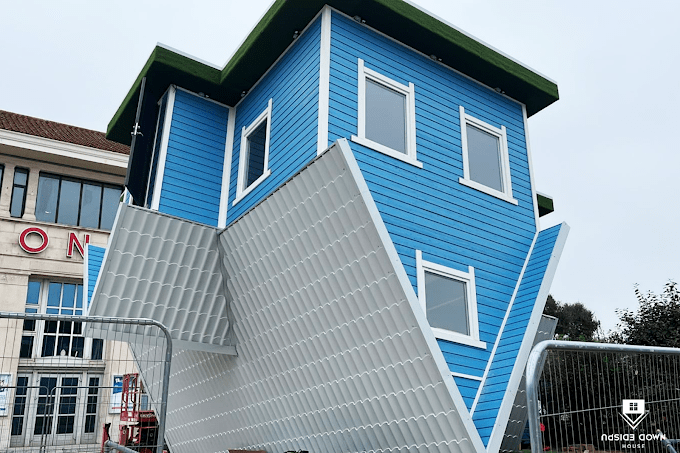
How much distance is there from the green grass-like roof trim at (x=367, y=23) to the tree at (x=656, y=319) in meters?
6.49

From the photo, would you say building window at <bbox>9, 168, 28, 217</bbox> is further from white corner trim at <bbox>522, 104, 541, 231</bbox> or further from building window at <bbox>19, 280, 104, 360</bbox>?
white corner trim at <bbox>522, 104, 541, 231</bbox>

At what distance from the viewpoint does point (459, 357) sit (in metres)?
8.91

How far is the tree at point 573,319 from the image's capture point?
3544 centimetres

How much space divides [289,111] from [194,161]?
7.11ft

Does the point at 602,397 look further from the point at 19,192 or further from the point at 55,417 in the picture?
the point at 19,192

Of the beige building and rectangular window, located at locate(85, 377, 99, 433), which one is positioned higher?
the beige building

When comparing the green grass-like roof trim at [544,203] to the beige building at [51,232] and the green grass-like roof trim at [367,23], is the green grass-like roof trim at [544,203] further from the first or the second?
the beige building at [51,232]

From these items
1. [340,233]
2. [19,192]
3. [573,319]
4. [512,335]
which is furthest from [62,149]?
[573,319]

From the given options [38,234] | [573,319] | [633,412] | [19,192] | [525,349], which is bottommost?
[633,412]

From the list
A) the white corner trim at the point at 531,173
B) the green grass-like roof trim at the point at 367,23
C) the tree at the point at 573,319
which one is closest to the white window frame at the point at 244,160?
the green grass-like roof trim at the point at 367,23

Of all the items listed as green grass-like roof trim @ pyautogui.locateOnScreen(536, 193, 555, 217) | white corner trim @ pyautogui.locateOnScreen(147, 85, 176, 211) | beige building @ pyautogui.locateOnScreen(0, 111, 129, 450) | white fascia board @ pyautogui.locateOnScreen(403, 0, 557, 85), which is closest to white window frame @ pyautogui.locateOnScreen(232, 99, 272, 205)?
white corner trim @ pyautogui.locateOnScreen(147, 85, 176, 211)

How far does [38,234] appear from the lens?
22781 millimetres

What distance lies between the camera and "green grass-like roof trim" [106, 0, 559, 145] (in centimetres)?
964

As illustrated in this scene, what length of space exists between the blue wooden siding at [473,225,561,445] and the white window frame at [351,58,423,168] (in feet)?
8.39
